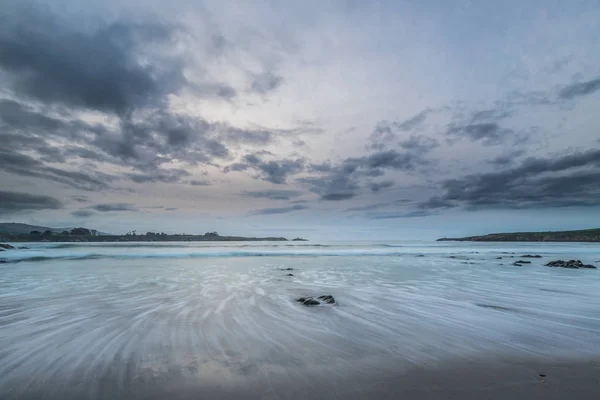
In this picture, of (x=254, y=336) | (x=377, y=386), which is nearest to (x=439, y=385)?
(x=377, y=386)

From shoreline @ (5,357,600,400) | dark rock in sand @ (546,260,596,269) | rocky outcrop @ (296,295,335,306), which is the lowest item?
dark rock in sand @ (546,260,596,269)

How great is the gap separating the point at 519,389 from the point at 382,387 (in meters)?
1.58

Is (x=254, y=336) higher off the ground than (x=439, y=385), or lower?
lower

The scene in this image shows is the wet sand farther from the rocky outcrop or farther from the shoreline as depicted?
the rocky outcrop

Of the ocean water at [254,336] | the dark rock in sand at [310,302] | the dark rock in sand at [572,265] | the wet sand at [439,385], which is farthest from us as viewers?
the dark rock in sand at [572,265]

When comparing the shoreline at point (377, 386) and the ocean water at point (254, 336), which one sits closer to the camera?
the shoreline at point (377, 386)

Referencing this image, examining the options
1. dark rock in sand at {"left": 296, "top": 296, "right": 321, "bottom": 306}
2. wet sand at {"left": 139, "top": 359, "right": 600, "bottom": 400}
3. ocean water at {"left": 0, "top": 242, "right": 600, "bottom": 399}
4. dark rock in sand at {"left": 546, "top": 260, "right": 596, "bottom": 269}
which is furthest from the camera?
dark rock in sand at {"left": 546, "top": 260, "right": 596, "bottom": 269}

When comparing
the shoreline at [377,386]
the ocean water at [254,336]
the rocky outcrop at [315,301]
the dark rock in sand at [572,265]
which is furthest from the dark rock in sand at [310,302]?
the dark rock in sand at [572,265]

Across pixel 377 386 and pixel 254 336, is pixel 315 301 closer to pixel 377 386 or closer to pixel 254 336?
pixel 254 336

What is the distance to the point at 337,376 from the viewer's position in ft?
12.7

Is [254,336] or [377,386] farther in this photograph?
[254,336]

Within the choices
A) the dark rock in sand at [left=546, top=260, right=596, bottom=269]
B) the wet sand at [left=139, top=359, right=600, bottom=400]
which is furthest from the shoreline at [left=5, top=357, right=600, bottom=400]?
the dark rock in sand at [left=546, top=260, right=596, bottom=269]

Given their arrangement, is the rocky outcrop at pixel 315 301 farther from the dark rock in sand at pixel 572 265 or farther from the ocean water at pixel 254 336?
the dark rock in sand at pixel 572 265

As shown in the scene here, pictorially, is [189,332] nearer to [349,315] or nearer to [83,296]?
[349,315]
